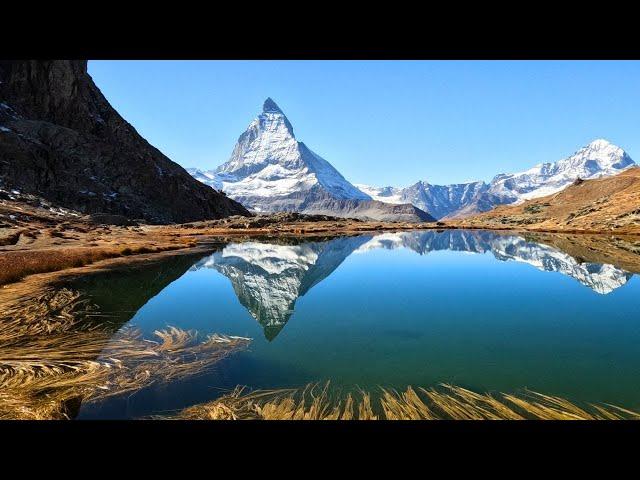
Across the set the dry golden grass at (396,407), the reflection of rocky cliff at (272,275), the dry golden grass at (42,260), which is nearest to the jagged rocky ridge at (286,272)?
the reflection of rocky cliff at (272,275)

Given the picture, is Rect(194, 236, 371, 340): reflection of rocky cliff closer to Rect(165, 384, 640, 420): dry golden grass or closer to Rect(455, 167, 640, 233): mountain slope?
Rect(165, 384, 640, 420): dry golden grass

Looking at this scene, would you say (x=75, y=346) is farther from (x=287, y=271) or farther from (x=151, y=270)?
(x=287, y=271)

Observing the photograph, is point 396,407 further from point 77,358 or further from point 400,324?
point 77,358

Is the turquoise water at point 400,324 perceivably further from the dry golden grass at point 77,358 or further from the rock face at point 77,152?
the rock face at point 77,152

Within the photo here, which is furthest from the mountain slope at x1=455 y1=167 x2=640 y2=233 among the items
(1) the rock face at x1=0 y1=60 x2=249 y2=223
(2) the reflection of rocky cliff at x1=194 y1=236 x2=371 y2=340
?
(1) the rock face at x1=0 y1=60 x2=249 y2=223
